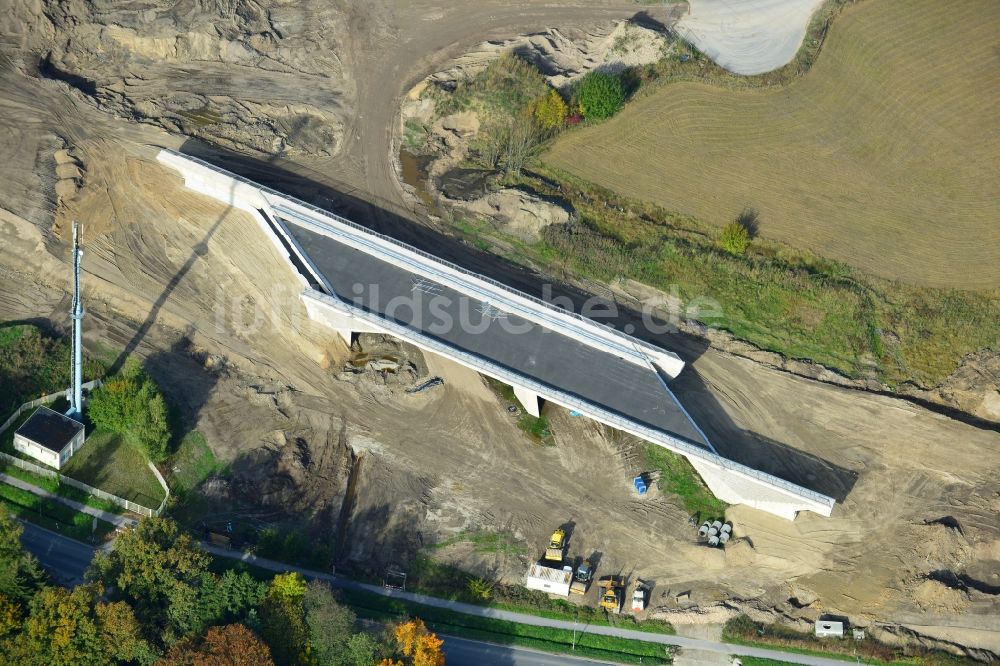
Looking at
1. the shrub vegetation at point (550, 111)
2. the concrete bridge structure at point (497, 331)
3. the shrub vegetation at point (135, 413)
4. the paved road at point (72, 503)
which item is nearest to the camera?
the paved road at point (72, 503)

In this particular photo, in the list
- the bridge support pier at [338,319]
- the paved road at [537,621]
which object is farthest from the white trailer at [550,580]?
the bridge support pier at [338,319]

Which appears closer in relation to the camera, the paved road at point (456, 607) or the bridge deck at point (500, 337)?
the paved road at point (456, 607)

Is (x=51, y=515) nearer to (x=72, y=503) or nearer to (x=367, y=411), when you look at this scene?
(x=72, y=503)

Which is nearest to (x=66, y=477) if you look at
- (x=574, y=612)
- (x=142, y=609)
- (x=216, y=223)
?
(x=142, y=609)

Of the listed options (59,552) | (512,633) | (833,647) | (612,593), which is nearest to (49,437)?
(59,552)

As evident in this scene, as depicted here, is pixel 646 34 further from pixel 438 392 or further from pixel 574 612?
pixel 574 612

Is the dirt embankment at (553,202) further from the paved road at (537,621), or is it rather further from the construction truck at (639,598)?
the paved road at (537,621)

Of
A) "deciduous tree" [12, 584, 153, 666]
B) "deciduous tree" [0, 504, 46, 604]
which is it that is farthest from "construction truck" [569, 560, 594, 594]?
"deciduous tree" [0, 504, 46, 604]
